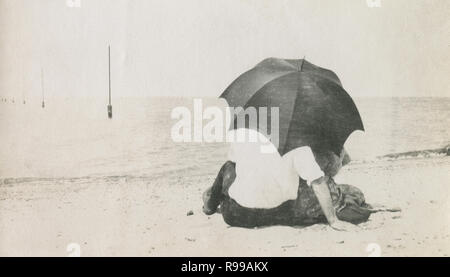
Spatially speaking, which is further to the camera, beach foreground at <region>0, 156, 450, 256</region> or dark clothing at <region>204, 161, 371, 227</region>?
beach foreground at <region>0, 156, 450, 256</region>

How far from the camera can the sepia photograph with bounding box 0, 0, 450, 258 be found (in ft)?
10.5

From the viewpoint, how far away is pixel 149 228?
3.22 meters

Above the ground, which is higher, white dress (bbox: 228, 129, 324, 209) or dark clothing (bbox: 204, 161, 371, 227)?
white dress (bbox: 228, 129, 324, 209)

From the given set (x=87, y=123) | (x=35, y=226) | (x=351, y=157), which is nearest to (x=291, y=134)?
(x=351, y=157)

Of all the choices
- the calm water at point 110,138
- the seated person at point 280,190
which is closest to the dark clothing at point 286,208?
the seated person at point 280,190

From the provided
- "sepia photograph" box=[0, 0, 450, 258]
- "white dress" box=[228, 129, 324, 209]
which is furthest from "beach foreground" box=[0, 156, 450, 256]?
"white dress" box=[228, 129, 324, 209]

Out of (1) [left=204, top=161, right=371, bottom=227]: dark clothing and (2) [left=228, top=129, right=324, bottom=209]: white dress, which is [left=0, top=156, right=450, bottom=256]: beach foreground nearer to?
(1) [left=204, top=161, right=371, bottom=227]: dark clothing

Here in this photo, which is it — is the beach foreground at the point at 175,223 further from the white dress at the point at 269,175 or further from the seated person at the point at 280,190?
the white dress at the point at 269,175

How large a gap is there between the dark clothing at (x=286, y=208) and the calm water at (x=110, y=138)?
210 mm

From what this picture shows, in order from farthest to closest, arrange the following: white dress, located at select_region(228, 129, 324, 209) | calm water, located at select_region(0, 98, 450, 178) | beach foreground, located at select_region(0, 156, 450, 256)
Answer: calm water, located at select_region(0, 98, 450, 178) < beach foreground, located at select_region(0, 156, 450, 256) < white dress, located at select_region(228, 129, 324, 209)

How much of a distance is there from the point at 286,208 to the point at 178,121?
0.93 meters

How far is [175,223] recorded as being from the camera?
10.6 ft

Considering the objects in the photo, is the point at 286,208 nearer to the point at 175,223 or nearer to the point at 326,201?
the point at 326,201

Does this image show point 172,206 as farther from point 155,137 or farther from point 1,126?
point 1,126
